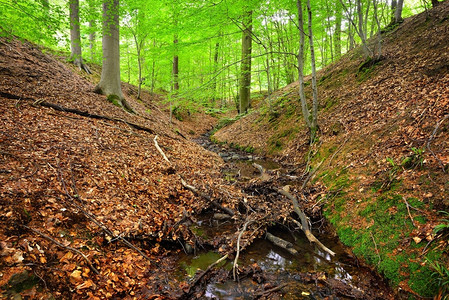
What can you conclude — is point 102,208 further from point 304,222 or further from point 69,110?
point 69,110

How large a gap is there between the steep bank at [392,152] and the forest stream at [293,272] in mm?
286

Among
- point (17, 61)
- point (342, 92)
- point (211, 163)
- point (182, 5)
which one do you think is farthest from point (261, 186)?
point (17, 61)

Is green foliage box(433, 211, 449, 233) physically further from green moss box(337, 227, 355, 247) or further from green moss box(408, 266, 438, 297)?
green moss box(337, 227, 355, 247)

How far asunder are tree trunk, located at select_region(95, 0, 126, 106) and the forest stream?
8.44m

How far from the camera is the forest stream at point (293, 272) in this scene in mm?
3172

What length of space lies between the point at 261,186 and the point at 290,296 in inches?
133

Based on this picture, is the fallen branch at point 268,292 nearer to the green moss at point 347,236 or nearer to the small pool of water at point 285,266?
the small pool of water at point 285,266

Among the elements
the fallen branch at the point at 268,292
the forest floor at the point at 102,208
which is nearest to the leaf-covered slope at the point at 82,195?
the forest floor at the point at 102,208

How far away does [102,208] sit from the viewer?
13.8ft

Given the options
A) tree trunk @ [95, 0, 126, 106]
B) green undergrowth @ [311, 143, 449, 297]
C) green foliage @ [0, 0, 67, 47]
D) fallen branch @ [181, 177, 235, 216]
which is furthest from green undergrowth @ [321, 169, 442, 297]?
tree trunk @ [95, 0, 126, 106]

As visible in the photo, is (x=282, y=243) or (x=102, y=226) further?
(x=282, y=243)

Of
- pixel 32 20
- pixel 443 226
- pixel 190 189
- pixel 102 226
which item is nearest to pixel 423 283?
pixel 443 226

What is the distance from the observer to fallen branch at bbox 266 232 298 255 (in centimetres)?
410

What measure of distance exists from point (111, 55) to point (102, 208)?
799 centimetres
